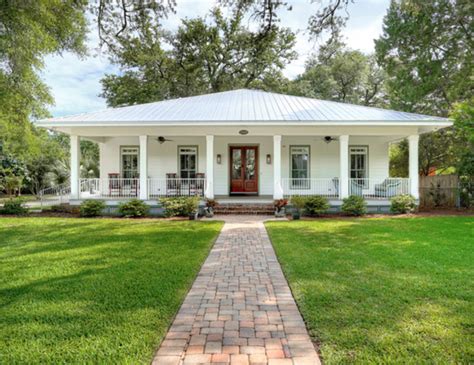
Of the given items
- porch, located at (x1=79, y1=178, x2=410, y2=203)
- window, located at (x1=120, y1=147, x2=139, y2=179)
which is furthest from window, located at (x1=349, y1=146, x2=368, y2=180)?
window, located at (x1=120, y1=147, x2=139, y2=179)

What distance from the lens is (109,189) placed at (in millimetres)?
13539

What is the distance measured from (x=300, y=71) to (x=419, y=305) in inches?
1113

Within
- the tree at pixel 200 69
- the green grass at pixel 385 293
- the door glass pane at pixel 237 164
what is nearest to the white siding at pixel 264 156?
the door glass pane at pixel 237 164

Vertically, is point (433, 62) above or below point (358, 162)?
above

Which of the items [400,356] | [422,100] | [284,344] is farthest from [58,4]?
[422,100]

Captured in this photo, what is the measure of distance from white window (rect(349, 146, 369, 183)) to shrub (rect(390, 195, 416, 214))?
313 cm

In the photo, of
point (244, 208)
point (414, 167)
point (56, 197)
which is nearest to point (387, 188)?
point (414, 167)

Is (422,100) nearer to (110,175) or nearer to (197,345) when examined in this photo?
(110,175)

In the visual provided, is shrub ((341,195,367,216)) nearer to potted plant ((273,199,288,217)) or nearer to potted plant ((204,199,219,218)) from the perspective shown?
potted plant ((273,199,288,217))

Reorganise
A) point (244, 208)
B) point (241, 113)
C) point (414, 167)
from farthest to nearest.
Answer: point (241, 113)
point (414, 167)
point (244, 208)

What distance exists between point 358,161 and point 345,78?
53.2 feet

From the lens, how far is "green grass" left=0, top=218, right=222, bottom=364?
269 centimetres

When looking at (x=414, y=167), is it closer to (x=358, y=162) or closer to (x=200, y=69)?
(x=358, y=162)

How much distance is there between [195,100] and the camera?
50.9 ft
